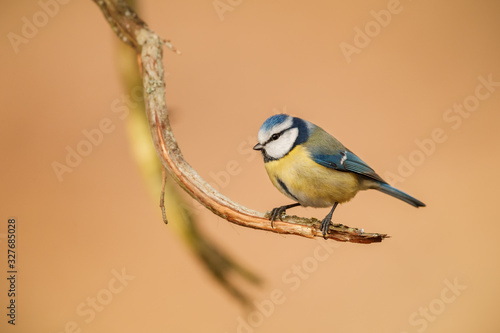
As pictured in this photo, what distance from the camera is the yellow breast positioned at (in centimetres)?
107

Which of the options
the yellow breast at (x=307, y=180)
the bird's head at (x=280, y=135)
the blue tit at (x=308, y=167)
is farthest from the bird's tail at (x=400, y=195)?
the bird's head at (x=280, y=135)

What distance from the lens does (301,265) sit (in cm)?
163

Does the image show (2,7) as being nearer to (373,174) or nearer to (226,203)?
(226,203)

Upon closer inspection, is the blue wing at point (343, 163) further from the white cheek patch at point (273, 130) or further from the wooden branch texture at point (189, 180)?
the wooden branch texture at point (189, 180)

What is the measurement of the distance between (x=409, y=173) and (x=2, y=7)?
1.75m

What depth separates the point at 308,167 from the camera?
1075mm

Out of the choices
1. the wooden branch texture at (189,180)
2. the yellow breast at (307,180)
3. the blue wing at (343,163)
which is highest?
the blue wing at (343,163)

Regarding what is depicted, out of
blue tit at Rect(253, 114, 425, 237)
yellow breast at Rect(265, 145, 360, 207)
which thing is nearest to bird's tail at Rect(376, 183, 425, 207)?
blue tit at Rect(253, 114, 425, 237)

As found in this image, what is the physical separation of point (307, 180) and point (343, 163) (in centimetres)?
12

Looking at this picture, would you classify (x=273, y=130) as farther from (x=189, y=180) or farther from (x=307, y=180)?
(x=189, y=180)

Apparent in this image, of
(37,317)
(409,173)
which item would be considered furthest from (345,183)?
(37,317)

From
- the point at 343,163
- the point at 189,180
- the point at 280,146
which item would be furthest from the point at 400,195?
the point at 189,180

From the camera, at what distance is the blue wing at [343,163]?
43.3 inches

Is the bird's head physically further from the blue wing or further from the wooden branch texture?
the wooden branch texture
